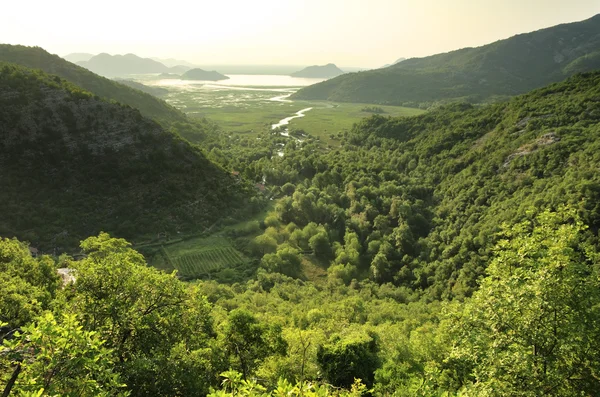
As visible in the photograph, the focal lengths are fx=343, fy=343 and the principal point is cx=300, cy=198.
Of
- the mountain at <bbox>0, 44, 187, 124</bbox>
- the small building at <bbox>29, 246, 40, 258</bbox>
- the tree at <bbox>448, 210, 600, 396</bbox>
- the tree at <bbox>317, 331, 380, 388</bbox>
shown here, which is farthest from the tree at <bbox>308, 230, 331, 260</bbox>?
the mountain at <bbox>0, 44, 187, 124</bbox>

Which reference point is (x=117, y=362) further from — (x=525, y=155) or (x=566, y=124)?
(x=566, y=124)

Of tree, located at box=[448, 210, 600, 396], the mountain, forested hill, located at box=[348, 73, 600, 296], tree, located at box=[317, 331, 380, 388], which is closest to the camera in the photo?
tree, located at box=[448, 210, 600, 396]

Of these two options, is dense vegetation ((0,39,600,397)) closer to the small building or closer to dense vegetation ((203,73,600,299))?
dense vegetation ((203,73,600,299))

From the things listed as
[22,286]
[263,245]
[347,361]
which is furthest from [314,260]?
[22,286]

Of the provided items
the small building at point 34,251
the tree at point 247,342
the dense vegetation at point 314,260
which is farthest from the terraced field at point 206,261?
the tree at point 247,342

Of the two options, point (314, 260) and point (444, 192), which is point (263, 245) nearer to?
point (314, 260)

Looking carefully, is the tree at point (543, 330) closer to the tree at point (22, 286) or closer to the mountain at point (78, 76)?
the tree at point (22, 286)
